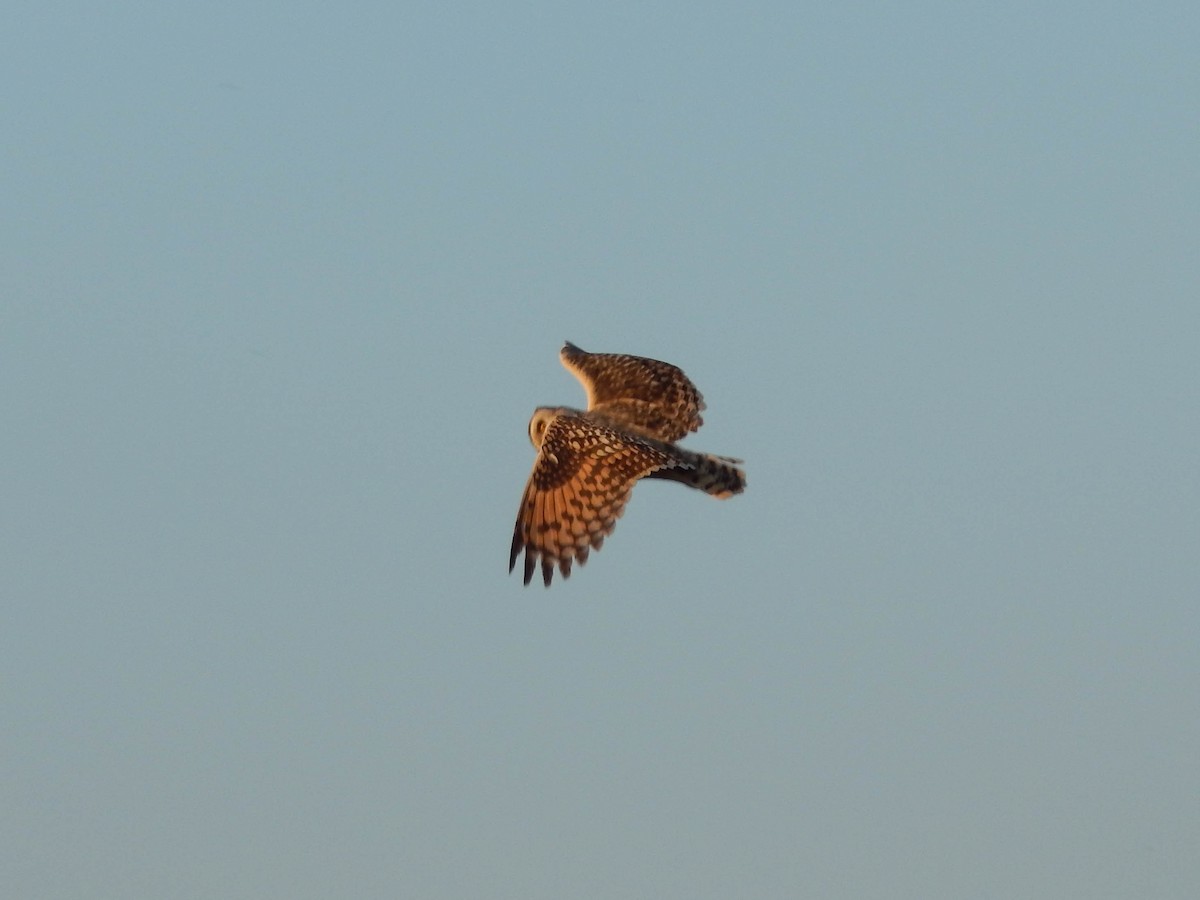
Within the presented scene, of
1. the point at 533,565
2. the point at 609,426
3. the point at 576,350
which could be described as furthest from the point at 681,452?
the point at 576,350

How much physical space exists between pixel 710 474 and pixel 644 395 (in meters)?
2.89

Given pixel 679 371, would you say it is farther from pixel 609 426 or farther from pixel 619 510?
pixel 619 510

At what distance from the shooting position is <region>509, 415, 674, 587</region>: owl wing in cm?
2131

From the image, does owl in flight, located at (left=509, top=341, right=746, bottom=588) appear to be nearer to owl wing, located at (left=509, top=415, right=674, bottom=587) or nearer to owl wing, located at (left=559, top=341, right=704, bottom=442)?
owl wing, located at (left=509, top=415, right=674, bottom=587)

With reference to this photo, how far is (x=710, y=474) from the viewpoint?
2267 cm

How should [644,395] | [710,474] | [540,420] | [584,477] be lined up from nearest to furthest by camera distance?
[584,477]
[710,474]
[540,420]
[644,395]

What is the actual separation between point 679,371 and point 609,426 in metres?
3.05

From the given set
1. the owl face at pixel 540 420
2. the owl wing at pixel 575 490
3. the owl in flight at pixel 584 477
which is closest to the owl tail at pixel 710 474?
the owl in flight at pixel 584 477

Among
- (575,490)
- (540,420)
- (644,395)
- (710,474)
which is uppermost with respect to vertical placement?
(644,395)

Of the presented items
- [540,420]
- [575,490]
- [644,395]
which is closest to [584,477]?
[575,490]

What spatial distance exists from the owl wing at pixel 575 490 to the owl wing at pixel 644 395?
8.19 ft

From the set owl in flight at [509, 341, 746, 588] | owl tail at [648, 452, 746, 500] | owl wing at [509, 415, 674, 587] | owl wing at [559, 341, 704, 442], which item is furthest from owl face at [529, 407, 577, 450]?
owl tail at [648, 452, 746, 500]

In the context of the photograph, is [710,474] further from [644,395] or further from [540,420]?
[644,395]

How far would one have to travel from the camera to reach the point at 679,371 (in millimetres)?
25562
